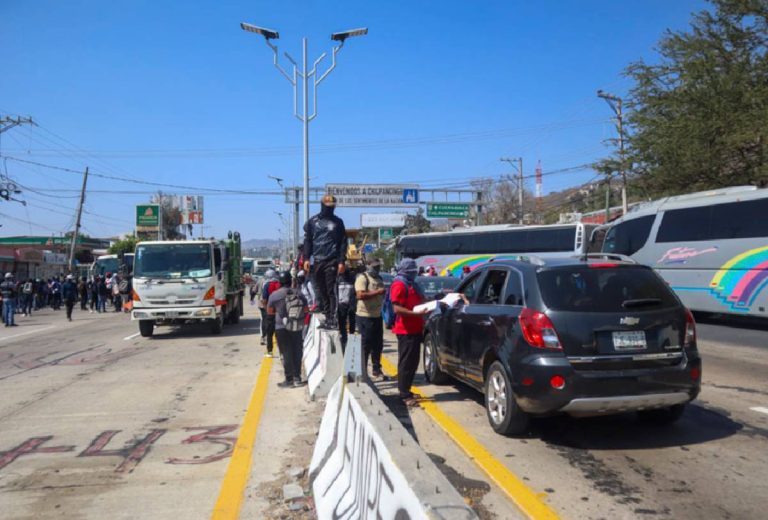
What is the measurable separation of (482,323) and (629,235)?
15694mm

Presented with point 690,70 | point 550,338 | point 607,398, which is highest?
point 690,70

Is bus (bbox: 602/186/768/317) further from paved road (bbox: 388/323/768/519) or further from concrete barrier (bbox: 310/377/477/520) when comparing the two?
concrete barrier (bbox: 310/377/477/520)

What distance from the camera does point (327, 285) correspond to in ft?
29.9

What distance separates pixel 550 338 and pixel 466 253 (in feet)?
84.2

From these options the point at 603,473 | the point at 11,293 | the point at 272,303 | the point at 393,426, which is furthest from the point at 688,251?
the point at 11,293

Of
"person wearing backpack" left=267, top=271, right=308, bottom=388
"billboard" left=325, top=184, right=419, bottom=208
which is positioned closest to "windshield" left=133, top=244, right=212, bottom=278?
"person wearing backpack" left=267, top=271, right=308, bottom=388

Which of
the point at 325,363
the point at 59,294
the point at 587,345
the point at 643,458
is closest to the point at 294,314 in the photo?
the point at 325,363

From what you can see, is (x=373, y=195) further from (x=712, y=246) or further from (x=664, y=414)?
(x=664, y=414)

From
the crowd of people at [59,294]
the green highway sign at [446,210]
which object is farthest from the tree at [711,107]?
the green highway sign at [446,210]

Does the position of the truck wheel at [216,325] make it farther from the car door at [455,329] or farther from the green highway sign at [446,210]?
the green highway sign at [446,210]

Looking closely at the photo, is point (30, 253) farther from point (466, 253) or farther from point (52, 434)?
point (52, 434)

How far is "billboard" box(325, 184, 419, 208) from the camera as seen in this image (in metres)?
42.8

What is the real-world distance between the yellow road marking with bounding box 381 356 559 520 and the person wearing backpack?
2425 mm

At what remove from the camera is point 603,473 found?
15.7 feet
